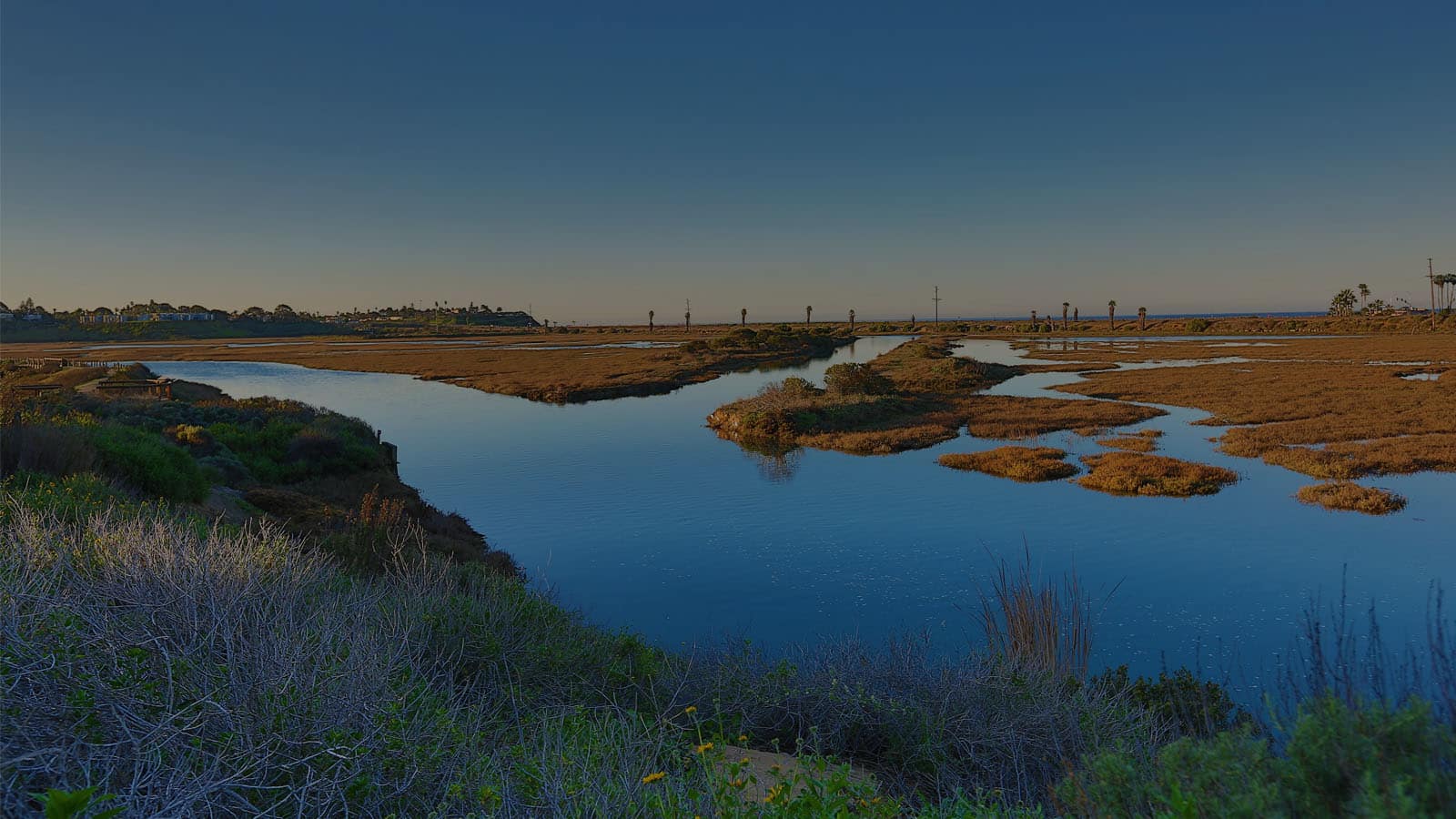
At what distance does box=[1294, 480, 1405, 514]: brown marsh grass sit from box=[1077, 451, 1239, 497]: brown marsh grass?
2052 mm

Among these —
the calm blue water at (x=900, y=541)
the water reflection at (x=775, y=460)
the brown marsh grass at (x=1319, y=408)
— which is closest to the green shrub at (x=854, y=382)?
the calm blue water at (x=900, y=541)

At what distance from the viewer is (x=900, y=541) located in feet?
58.5

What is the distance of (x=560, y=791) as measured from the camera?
4477 millimetres

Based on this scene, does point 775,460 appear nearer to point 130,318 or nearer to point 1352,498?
point 1352,498

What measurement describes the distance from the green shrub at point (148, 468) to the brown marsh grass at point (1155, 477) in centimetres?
2222

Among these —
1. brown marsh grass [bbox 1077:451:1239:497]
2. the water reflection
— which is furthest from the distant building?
brown marsh grass [bbox 1077:451:1239:497]

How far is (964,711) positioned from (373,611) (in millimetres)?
5903

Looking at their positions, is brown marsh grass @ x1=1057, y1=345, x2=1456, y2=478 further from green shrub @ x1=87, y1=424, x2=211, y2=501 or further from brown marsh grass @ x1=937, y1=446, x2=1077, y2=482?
green shrub @ x1=87, y1=424, x2=211, y2=501

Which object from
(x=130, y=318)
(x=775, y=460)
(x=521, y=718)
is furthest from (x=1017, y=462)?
(x=130, y=318)

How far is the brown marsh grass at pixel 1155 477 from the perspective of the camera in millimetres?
21578

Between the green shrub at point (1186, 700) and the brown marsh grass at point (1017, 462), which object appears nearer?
the green shrub at point (1186, 700)

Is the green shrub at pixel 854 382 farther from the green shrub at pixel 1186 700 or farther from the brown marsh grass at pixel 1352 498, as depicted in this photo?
the green shrub at pixel 1186 700

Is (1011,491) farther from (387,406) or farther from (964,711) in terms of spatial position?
(387,406)

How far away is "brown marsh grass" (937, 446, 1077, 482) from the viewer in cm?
2416
